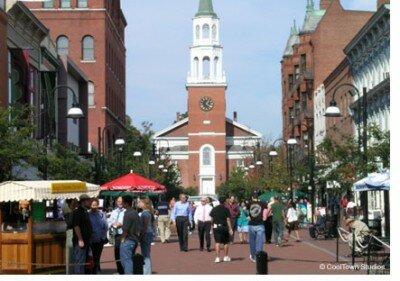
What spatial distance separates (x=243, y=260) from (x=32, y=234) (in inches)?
326

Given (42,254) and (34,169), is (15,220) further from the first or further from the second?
(34,169)

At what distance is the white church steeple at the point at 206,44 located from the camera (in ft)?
521

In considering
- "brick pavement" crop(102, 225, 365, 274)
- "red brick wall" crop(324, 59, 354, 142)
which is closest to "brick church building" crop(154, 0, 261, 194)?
"red brick wall" crop(324, 59, 354, 142)

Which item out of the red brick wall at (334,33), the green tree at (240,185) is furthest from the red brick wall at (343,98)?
the green tree at (240,185)

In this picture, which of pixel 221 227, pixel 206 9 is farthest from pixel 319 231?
pixel 206 9

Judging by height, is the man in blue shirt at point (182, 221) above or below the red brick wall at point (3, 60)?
below

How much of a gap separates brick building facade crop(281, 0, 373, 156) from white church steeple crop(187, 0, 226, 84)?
49846mm

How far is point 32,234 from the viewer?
1997cm

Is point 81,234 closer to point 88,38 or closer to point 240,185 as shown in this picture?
point 88,38

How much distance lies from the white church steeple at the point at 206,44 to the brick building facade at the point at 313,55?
49846 millimetres

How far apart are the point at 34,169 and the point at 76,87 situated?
32.6 m

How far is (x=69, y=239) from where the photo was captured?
20.4m

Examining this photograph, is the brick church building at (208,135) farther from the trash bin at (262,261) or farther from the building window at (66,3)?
the trash bin at (262,261)

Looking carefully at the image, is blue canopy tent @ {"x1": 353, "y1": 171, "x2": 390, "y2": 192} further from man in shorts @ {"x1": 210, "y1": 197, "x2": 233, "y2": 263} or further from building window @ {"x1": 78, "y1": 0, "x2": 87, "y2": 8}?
building window @ {"x1": 78, "y1": 0, "x2": 87, "y2": 8}
